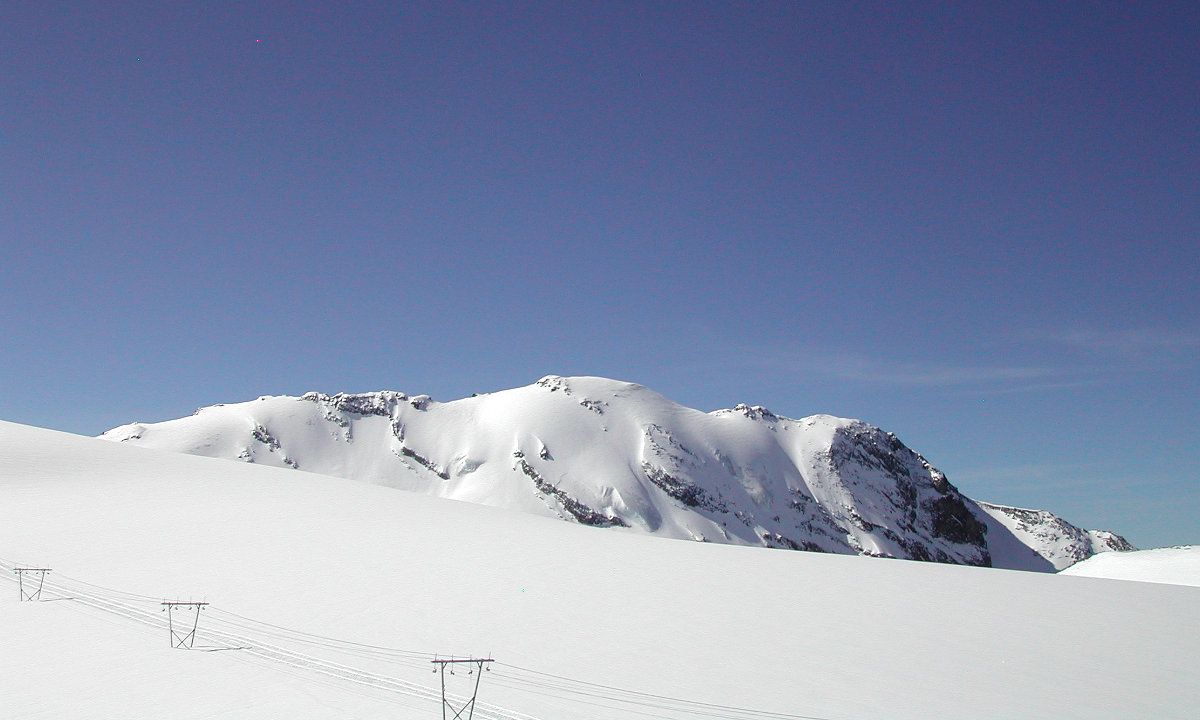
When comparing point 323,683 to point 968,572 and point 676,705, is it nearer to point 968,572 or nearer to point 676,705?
point 676,705

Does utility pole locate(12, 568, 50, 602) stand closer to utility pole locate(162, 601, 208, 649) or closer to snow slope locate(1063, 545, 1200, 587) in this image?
utility pole locate(162, 601, 208, 649)

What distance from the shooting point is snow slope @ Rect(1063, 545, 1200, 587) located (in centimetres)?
5731

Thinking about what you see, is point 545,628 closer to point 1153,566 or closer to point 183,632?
point 183,632

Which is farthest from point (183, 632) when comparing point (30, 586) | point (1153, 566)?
point (1153, 566)

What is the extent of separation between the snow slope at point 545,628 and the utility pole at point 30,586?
1.80 feet

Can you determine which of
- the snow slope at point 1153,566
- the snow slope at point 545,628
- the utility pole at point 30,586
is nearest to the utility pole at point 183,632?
the snow slope at point 545,628

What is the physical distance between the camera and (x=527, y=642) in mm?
22219

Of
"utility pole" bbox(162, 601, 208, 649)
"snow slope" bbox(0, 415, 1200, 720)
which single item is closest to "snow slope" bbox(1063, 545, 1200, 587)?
"snow slope" bbox(0, 415, 1200, 720)

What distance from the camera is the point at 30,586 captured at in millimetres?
28953

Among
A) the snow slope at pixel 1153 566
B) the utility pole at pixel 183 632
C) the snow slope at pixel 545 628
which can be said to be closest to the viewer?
the snow slope at pixel 545 628

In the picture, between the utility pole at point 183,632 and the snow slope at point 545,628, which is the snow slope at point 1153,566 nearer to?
the snow slope at point 545,628

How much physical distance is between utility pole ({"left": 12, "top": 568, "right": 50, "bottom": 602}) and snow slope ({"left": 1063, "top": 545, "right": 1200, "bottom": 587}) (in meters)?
57.6

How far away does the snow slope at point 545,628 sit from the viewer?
17938mm

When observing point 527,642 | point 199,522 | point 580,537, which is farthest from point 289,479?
point 527,642
